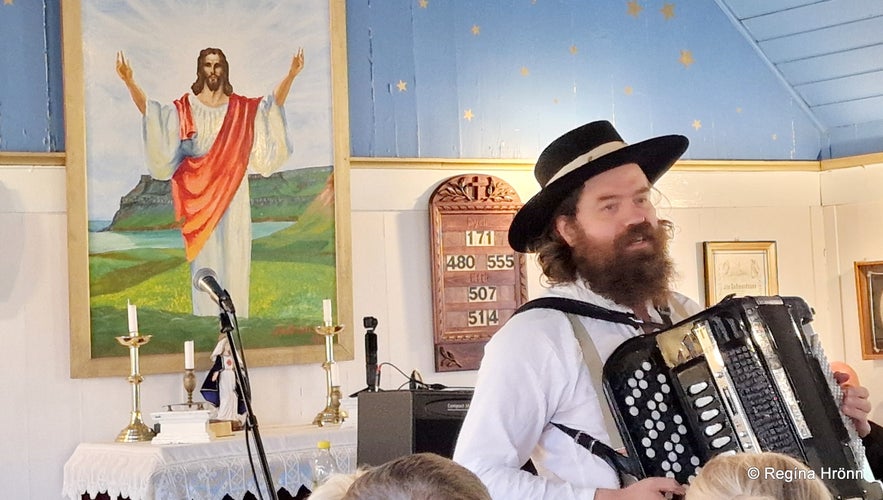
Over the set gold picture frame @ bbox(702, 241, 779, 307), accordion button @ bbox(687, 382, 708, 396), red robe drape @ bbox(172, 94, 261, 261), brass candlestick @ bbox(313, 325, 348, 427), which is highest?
red robe drape @ bbox(172, 94, 261, 261)

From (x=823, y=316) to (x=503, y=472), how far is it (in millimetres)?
3756

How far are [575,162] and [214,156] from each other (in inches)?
89.3

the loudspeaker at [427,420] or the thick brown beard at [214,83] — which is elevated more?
the thick brown beard at [214,83]

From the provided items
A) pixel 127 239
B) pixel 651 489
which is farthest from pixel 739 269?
pixel 651 489

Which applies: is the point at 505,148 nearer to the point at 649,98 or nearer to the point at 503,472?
the point at 649,98

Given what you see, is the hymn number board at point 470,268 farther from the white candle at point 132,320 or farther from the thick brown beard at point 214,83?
the white candle at point 132,320

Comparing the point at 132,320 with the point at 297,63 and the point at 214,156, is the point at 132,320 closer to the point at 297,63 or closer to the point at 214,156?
the point at 214,156

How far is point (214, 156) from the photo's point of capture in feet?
15.3

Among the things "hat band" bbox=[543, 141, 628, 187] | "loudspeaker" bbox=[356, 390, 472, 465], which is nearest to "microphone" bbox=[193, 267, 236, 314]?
"loudspeaker" bbox=[356, 390, 472, 465]

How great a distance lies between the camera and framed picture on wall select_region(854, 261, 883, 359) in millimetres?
5480

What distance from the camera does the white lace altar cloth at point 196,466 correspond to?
12.8 feet

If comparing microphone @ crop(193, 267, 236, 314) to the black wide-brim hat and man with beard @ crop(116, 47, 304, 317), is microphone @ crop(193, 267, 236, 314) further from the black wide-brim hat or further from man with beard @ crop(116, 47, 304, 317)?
man with beard @ crop(116, 47, 304, 317)

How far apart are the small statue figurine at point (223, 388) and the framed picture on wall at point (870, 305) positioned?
2.80 meters

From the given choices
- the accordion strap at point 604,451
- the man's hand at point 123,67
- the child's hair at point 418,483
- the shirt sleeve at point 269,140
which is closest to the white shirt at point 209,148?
the shirt sleeve at point 269,140
